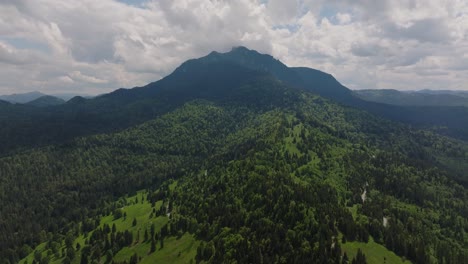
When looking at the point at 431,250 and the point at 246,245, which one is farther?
the point at 431,250

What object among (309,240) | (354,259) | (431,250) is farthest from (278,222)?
(431,250)

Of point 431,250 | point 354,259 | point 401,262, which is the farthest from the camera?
point 431,250

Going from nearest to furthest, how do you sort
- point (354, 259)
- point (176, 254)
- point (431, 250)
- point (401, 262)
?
point (354, 259) → point (401, 262) → point (176, 254) → point (431, 250)

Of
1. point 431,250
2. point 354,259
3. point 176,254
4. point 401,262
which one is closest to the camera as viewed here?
point 354,259

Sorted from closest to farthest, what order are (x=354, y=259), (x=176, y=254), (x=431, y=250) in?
(x=354, y=259)
(x=176, y=254)
(x=431, y=250)

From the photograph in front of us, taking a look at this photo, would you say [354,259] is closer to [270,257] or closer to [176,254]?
[270,257]

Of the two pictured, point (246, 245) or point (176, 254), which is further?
point (176, 254)

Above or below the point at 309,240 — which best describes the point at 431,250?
below

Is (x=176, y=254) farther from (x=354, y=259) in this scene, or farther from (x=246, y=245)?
(x=354, y=259)

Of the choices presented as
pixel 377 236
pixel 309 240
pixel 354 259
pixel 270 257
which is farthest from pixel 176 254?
pixel 377 236
